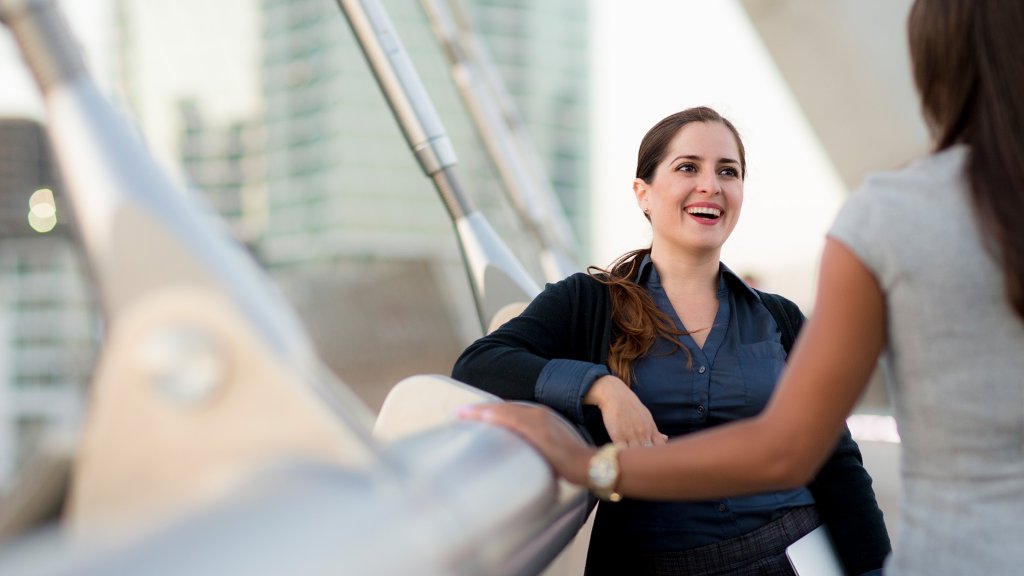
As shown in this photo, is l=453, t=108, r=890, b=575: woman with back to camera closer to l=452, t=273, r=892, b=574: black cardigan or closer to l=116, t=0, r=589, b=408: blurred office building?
l=452, t=273, r=892, b=574: black cardigan

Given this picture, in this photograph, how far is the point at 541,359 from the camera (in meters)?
1.61

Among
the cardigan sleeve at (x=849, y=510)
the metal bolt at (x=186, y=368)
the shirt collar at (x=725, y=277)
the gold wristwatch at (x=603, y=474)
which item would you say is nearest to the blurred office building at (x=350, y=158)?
the shirt collar at (x=725, y=277)

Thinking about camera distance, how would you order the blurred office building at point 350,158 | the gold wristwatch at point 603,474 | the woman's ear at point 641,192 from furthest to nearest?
1. the blurred office building at point 350,158
2. the woman's ear at point 641,192
3. the gold wristwatch at point 603,474

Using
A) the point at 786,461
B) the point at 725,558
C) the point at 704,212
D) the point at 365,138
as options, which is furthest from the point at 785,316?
the point at 365,138

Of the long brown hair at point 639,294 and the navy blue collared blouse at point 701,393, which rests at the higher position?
the long brown hair at point 639,294

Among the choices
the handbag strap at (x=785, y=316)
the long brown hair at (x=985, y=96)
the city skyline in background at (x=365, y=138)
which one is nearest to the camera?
the long brown hair at (x=985, y=96)

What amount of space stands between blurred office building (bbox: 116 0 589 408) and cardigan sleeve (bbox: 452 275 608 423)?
56.2 feet

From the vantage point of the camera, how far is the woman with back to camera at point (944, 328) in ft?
2.89

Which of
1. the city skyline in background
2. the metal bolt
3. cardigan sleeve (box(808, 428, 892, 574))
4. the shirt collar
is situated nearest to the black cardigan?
cardigan sleeve (box(808, 428, 892, 574))

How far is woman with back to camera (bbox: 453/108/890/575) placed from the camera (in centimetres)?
160

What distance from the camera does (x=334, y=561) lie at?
493 millimetres

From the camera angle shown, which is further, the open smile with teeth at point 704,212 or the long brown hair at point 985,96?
the open smile with teeth at point 704,212

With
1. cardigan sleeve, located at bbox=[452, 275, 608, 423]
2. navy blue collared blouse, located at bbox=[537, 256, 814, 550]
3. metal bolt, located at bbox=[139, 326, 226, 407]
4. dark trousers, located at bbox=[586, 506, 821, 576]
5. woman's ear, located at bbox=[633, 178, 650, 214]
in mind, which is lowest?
dark trousers, located at bbox=[586, 506, 821, 576]

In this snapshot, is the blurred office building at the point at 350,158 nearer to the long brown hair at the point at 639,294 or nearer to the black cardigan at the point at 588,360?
the long brown hair at the point at 639,294
